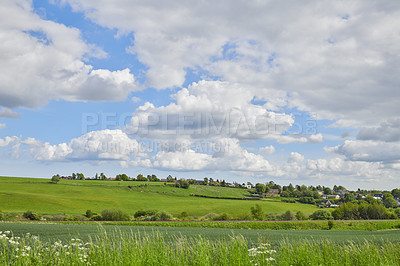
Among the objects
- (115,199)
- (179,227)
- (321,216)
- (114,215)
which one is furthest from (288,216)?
(115,199)

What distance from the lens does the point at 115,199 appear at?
396ft

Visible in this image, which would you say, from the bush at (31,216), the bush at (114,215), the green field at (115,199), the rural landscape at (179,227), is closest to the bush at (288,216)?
the rural landscape at (179,227)

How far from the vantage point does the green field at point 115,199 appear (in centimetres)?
9806

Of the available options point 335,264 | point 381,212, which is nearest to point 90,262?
point 335,264

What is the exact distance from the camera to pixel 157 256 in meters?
15.5

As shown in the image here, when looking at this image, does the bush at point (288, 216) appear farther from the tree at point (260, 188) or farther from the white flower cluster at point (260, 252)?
the tree at point (260, 188)

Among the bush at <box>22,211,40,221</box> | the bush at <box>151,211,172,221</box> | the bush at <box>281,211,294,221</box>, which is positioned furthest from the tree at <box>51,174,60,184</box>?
the bush at <box>281,211,294,221</box>

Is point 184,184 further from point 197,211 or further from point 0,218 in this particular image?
point 0,218

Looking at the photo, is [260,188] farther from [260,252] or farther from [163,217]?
[260,252]

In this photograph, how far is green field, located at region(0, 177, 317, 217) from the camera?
3861 inches

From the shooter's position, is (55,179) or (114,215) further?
(55,179)

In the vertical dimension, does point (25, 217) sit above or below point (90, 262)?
below

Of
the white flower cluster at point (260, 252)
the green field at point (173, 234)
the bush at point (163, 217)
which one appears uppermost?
the white flower cluster at point (260, 252)

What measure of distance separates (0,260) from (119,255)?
5.26 meters
